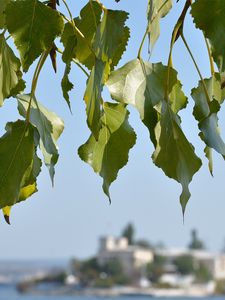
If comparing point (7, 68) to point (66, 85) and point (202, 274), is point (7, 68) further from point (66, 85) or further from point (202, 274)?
point (202, 274)

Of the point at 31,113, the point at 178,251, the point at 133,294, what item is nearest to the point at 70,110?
the point at 31,113

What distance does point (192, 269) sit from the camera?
1880 cm

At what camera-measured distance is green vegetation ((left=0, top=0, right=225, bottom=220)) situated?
0.22 metres

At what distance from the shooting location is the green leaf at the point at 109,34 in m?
0.22

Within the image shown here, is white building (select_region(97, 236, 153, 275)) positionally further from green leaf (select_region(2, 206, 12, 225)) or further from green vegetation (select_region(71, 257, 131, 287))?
green leaf (select_region(2, 206, 12, 225))

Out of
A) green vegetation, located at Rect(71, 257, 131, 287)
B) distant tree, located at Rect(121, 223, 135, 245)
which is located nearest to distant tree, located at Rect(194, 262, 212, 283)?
green vegetation, located at Rect(71, 257, 131, 287)

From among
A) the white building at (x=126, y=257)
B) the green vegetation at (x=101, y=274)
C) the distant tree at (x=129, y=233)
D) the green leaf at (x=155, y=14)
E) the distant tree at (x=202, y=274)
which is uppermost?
the distant tree at (x=129, y=233)

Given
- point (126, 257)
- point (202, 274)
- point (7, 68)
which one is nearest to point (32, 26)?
point (7, 68)

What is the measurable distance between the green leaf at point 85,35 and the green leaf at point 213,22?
4 cm

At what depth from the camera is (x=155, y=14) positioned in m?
0.24

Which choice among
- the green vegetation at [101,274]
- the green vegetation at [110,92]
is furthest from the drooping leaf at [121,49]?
the green vegetation at [101,274]

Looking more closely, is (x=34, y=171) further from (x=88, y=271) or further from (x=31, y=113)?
(x=88, y=271)

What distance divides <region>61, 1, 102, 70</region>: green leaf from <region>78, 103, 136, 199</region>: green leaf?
0.02 m

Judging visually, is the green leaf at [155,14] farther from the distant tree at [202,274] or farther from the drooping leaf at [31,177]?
the distant tree at [202,274]
